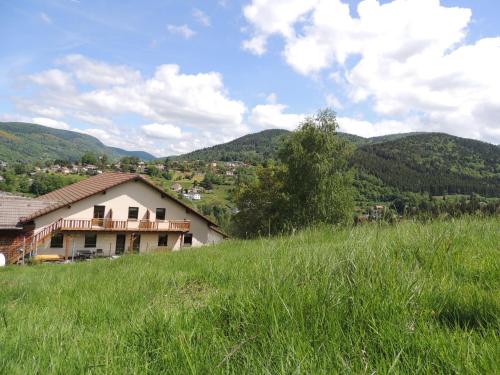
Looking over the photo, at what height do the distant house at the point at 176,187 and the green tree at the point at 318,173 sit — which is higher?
the green tree at the point at 318,173

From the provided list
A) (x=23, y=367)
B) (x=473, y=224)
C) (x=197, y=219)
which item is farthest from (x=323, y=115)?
(x=23, y=367)

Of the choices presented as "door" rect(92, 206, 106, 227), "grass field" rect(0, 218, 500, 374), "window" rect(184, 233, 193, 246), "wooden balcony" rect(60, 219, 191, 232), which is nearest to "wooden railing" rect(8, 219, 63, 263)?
"wooden balcony" rect(60, 219, 191, 232)

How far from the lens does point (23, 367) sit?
169 centimetres

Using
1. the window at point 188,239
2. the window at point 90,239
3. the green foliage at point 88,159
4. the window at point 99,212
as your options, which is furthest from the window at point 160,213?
the green foliage at point 88,159

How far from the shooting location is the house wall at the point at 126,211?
32.4 meters

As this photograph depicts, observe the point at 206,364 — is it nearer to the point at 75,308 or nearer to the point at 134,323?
the point at 134,323

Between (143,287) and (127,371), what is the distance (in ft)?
8.54

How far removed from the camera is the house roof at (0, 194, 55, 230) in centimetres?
3022

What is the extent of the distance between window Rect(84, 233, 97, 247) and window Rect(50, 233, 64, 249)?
221cm

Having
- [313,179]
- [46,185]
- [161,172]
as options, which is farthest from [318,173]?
[161,172]

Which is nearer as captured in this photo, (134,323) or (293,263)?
(134,323)

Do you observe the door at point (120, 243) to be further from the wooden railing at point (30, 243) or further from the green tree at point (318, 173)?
the green tree at point (318, 173)

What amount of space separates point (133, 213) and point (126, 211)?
79 centimetres

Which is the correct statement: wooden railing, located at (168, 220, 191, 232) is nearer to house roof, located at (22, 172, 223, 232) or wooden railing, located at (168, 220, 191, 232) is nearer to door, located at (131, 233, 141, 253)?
house roof, located at (22, 172, 223, 232)
